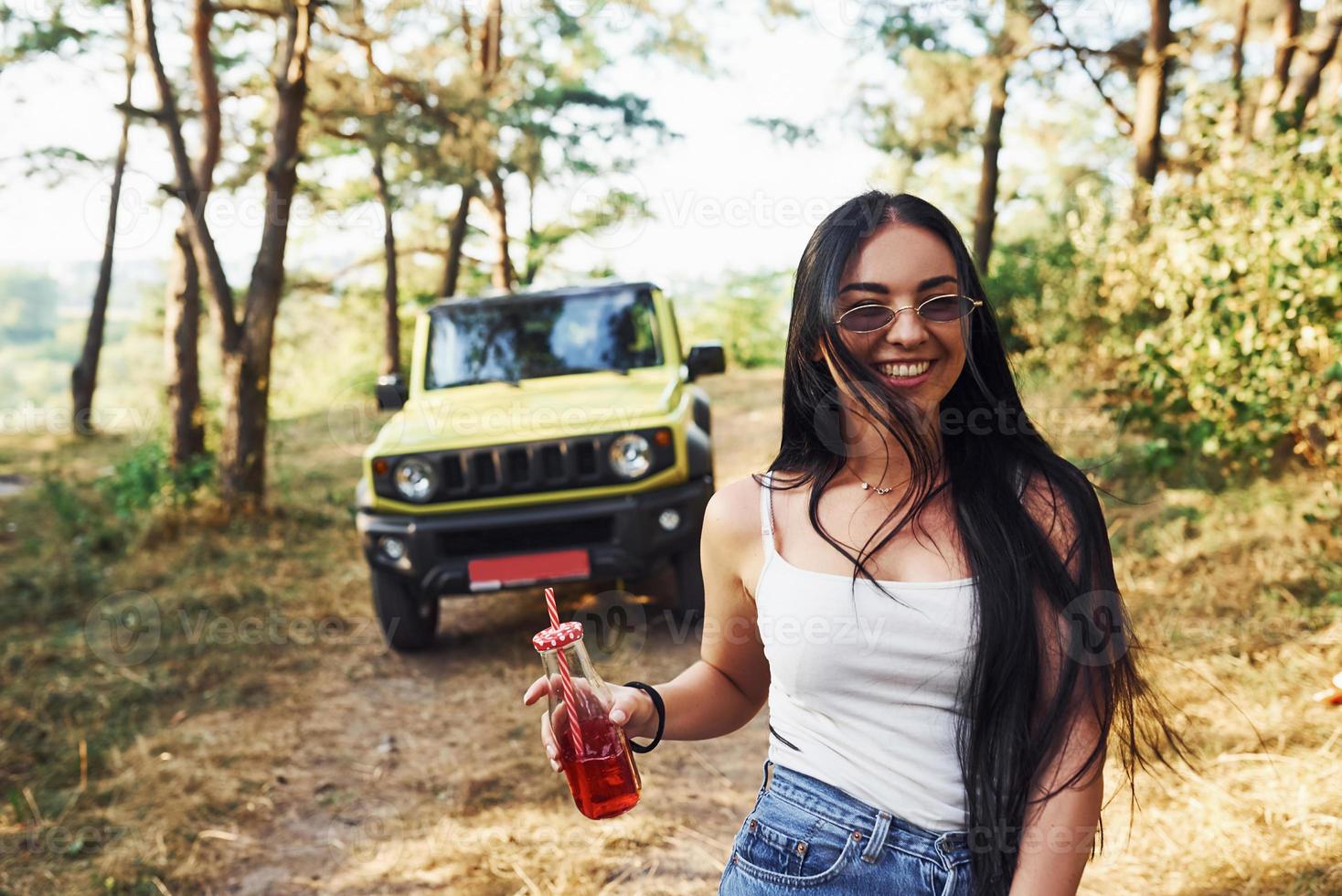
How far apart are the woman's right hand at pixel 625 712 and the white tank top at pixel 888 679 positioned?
0.30 meters

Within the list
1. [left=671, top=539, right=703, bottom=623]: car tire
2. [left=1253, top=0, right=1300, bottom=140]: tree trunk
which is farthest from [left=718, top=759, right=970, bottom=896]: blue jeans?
[left=1253, top=0, right=1300, bottom=140]: tree trunk

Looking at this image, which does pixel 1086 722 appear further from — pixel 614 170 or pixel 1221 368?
pixel 614 170

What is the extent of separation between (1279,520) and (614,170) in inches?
546

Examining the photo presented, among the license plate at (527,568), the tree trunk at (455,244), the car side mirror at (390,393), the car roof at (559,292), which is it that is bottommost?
the license plate at (527,568)

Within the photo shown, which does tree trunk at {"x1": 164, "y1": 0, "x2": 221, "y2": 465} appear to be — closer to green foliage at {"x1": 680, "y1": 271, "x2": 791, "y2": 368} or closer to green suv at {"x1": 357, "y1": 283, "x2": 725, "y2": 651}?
green suv at {"x1": 357, "y1": 283, "x2": 725, "y2": 651}

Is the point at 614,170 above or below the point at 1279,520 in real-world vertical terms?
above

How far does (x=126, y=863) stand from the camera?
3.42 m

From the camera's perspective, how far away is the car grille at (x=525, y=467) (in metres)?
4.81

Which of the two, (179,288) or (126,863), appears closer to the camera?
(126,863)

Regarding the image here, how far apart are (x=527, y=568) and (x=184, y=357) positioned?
23.1ft

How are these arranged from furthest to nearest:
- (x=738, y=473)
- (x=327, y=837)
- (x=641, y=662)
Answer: (x=738, y=473) → (x=641, y=662) → (x=327, y=837)

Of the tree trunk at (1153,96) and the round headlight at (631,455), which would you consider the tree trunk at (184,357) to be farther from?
the tree trunk at (1153,96)

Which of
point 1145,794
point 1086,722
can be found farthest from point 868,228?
point 1145,794

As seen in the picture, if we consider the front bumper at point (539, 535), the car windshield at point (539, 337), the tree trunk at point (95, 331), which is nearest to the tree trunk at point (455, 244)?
the tree trunk at point (95, 331)
